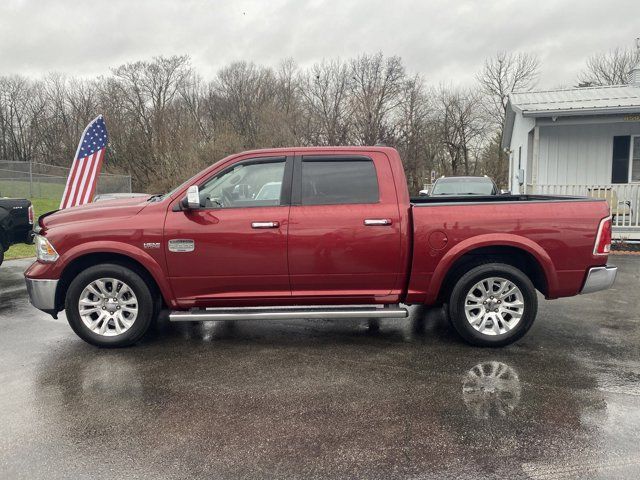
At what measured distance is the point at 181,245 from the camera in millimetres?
4801

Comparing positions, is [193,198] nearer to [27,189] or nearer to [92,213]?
[92,213]

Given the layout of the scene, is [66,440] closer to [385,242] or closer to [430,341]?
[385,242]

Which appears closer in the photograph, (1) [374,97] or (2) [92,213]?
(2) [92,213]

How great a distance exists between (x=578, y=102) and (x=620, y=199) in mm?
3083

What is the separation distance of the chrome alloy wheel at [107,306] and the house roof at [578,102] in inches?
465

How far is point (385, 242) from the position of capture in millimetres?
4809

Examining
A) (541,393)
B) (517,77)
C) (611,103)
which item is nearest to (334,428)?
(541,393)

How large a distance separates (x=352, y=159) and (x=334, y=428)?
2717 mm

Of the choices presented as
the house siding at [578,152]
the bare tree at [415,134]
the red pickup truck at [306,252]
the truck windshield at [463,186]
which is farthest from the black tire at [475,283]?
the bare tree at [415,134]

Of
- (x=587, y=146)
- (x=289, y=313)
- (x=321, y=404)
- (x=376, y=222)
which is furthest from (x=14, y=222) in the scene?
(x=587, y=146)

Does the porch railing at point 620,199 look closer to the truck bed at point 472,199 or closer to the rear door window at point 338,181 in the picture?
the truck bed at point 472,199

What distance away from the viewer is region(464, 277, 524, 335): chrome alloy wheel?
4.90m

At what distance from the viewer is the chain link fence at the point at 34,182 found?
24359 millimetres

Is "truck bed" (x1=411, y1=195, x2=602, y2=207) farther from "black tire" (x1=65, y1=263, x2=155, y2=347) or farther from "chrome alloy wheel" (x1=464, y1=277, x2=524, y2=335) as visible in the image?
"black tire" (x1=65, y1=263, x2=155, y2=347)
